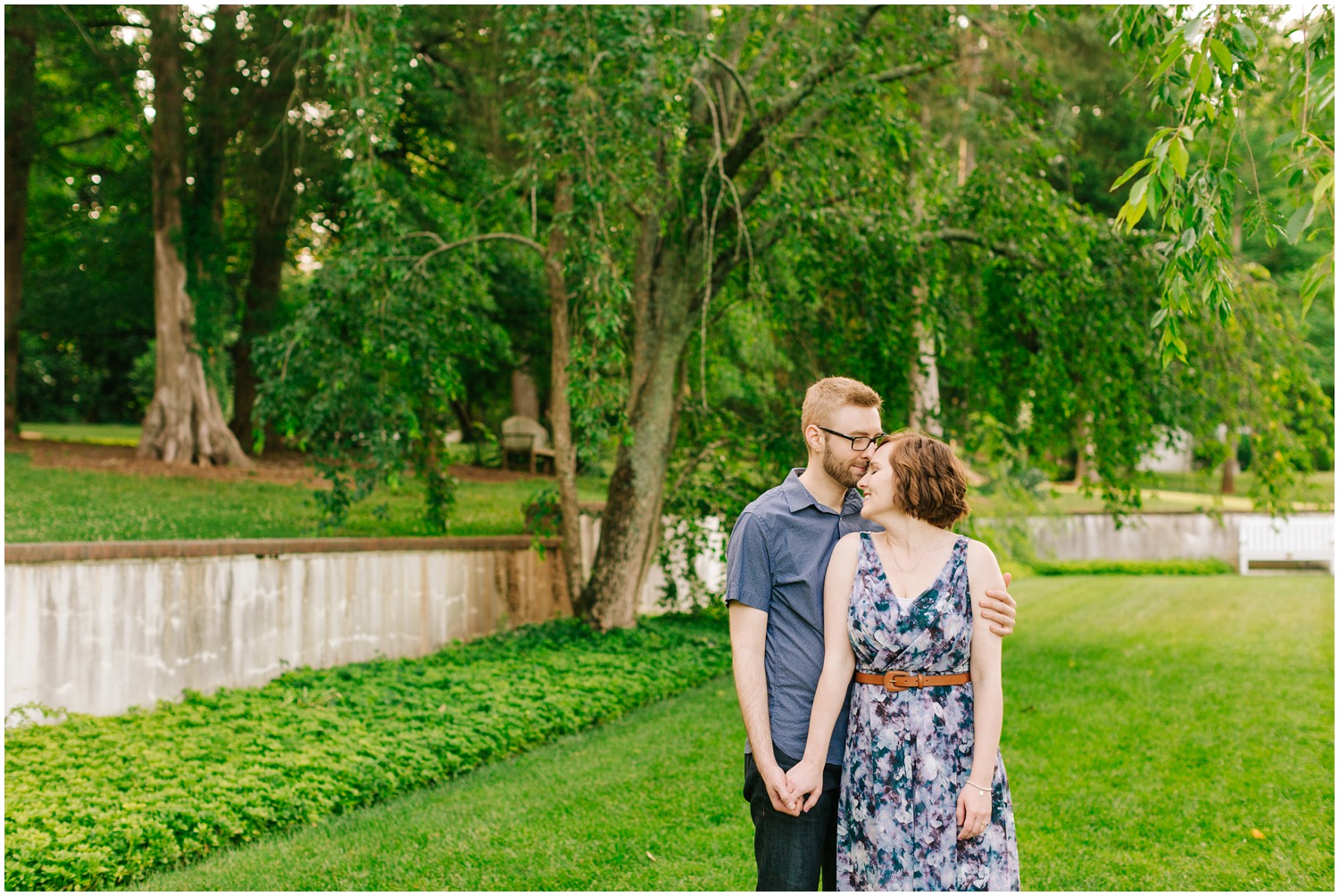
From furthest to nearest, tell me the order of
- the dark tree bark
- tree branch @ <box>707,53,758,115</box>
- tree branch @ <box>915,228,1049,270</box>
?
the dark tree bark → tree branch @ <box>915,228,1049,270</box> → tree branch @ <box>707,53,758,115</box>

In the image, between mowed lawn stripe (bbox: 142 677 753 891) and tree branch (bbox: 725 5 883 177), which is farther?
tree branch (bbox: 725 5 883 177)

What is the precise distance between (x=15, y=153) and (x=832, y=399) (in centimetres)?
1386

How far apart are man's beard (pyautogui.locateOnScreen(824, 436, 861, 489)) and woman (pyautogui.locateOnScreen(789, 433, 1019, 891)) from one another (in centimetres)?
15

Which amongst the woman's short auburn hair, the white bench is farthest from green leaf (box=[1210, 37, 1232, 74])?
the white bench

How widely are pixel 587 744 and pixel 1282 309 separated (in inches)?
291

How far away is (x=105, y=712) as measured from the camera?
6.55 meters

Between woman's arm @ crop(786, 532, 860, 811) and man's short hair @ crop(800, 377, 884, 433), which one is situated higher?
man's short hair @ crop(800, 377, 884, 433)

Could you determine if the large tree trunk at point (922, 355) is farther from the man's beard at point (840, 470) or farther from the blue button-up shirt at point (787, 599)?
the blue button-up shirt at point (787, 599)

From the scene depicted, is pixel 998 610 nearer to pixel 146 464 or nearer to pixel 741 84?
pixel 741 84

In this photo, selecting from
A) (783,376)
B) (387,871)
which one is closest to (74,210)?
(783,376)

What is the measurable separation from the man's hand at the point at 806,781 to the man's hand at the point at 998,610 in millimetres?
563

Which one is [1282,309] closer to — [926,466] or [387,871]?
[926,466]

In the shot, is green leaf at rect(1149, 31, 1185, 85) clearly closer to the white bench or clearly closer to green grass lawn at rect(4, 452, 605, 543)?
green grass lawn at rect(4, 452, 605, 543)

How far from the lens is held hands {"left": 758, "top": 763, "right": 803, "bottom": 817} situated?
8.33 feet
